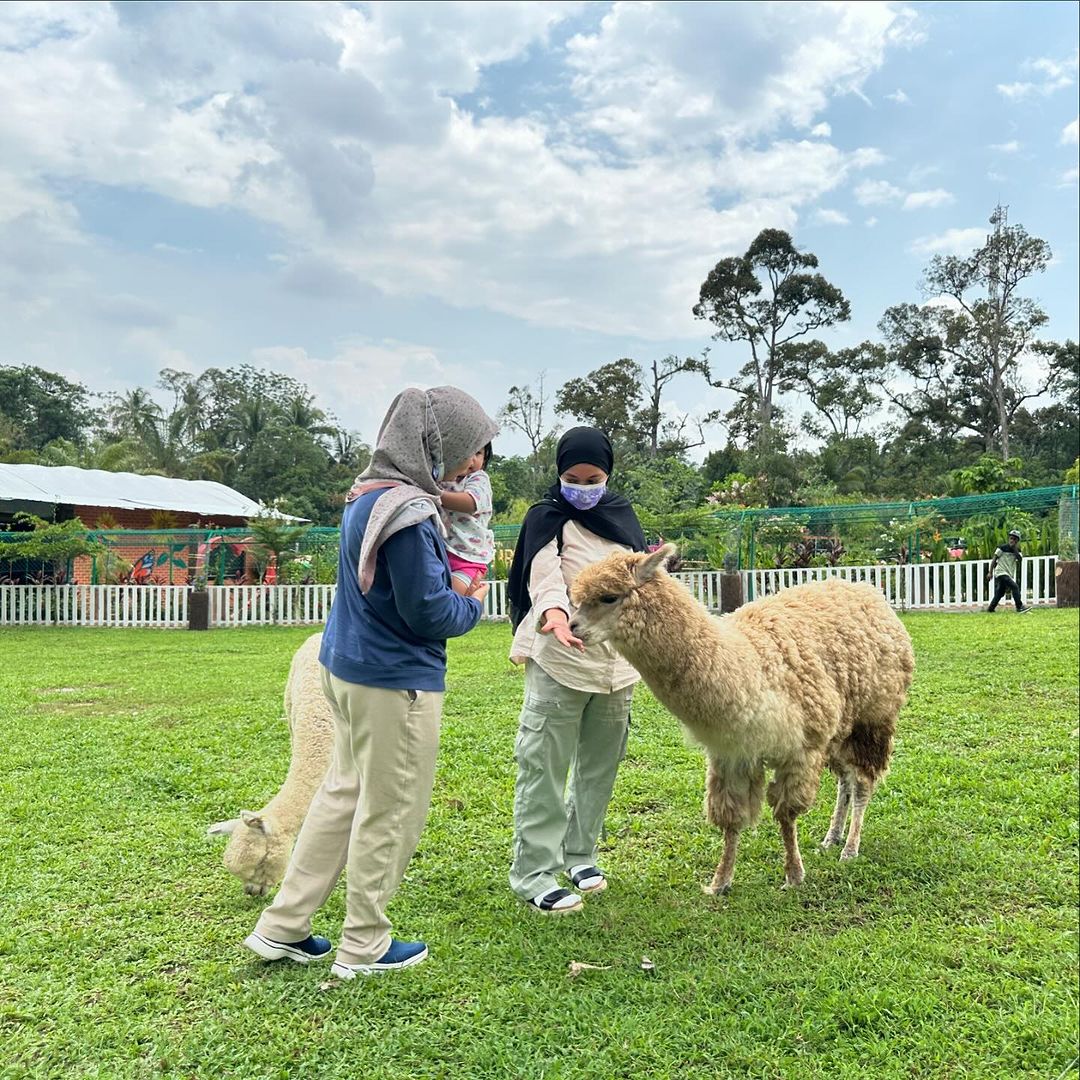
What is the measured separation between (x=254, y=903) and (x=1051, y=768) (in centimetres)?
464


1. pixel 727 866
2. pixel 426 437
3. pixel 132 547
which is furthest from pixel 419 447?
pixel 132 547

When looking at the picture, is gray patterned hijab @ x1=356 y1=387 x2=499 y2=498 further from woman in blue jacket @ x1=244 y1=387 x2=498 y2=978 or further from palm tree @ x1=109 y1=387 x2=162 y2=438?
palm tree @ x1=109 y1=387 x2=162 y2=438

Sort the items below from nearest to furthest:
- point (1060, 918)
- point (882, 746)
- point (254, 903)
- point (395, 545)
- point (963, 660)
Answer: point (395, 545), point (1060, 918), point (254, 903), point (882, 746), point (963, 660)

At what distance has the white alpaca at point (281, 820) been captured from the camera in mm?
3584

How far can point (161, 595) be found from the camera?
57.9ft

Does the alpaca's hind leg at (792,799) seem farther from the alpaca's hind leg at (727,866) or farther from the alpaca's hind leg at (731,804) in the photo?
the alpaca's hind leg at (727,866)

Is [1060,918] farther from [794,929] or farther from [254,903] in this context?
[254,903]

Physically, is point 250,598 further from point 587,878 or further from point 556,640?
point 556,640

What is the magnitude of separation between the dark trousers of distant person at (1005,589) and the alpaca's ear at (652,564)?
12260 millimetres

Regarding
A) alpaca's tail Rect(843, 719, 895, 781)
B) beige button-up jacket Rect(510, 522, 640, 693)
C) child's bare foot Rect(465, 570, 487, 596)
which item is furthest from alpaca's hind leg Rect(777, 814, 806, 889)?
child's bare foot Rect(465, 570, 487, 596)

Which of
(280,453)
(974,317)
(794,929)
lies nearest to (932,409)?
(974,317)

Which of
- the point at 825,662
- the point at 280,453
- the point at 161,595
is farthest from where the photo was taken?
the point at 280,453

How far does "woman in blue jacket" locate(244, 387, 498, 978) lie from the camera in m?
2.81

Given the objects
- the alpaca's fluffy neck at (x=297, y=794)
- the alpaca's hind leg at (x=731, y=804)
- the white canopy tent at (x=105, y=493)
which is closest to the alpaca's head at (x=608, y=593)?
the alpaca's hind leg at (x=731, y=804)
